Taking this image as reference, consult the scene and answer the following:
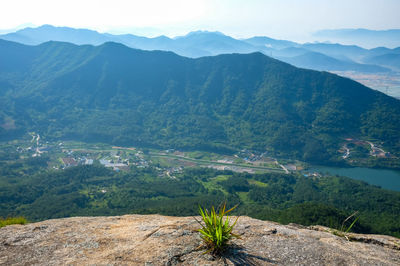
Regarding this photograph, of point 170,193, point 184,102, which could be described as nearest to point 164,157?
point 170,193

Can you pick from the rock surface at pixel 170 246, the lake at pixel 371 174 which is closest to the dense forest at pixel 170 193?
the lake at pixel 371 174

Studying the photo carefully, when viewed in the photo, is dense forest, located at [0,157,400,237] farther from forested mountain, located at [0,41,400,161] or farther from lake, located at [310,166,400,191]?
forested mountain, located at [0,41,400,161]

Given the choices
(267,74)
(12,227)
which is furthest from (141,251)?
(267,74)

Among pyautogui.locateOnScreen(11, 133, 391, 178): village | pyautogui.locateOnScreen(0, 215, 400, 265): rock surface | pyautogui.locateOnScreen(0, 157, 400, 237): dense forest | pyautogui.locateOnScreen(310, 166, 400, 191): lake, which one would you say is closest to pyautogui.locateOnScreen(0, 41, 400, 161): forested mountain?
pyautogui.locateOnScreen(11, 133, 391, 178): village

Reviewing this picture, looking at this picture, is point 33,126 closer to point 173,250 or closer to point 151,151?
point 151,151

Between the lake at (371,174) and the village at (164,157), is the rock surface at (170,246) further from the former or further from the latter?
the lake at (371,174)

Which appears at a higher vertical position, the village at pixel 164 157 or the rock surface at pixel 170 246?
the rock surface at pixel 170 246
